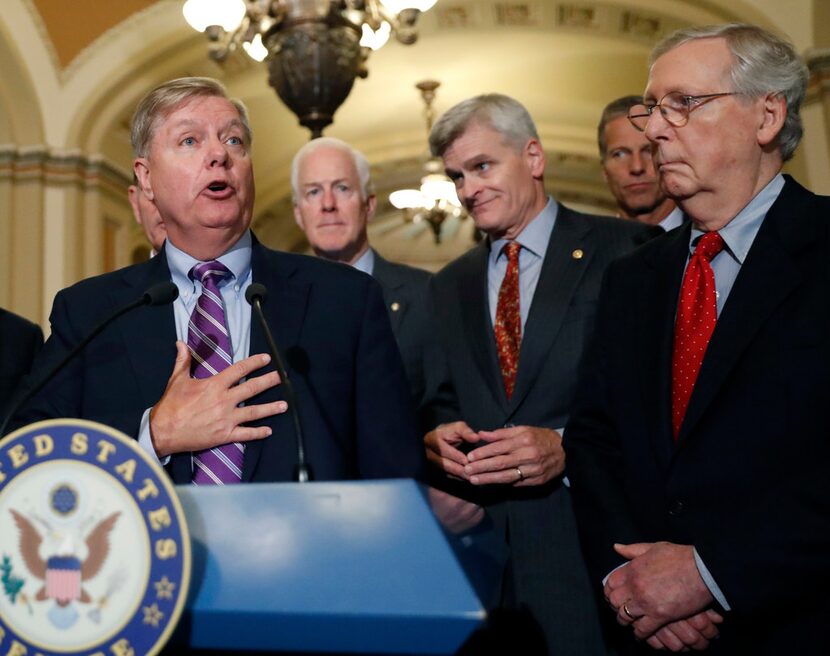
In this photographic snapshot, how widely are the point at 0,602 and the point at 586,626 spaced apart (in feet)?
5.20

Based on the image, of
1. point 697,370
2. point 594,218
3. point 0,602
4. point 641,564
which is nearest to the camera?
point 0,602

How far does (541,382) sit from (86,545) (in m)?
1.60

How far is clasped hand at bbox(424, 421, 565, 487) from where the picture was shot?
220cm

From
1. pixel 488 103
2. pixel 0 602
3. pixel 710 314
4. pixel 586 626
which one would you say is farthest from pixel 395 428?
pixel 488 103

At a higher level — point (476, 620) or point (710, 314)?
point (710, 314)

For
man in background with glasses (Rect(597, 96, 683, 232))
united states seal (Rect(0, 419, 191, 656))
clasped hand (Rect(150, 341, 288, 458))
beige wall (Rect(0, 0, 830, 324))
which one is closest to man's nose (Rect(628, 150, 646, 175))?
man in background with glasses (Rect(597, 96, 683, 232))

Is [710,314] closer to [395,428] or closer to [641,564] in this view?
[641,564]

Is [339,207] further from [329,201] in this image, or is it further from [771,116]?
[771,116]

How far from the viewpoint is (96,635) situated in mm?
950

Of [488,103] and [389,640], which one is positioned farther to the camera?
[488,103]

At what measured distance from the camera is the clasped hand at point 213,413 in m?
1.59

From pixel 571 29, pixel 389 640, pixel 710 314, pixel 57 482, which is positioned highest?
pixel 571 29

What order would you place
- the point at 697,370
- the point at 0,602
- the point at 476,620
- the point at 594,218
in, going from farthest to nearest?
the point at 594,218, the point at 697,370, the point at 0,602, the point at 476,620

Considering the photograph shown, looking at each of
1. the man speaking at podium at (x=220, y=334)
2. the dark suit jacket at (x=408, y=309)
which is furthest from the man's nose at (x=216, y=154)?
the dark suit jacket at (x=408, y=309)
